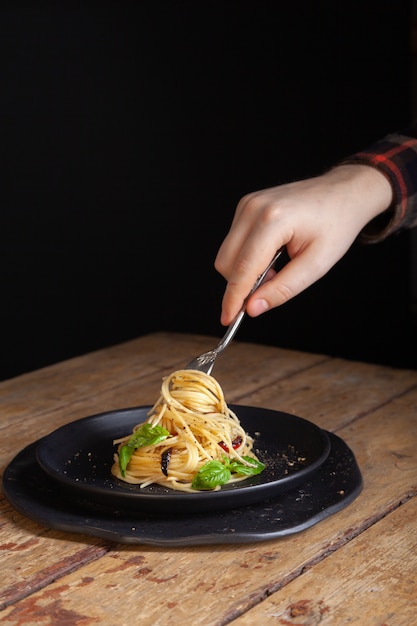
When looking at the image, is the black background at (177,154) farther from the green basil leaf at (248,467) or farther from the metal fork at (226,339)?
the green basil leaf at (248,467)

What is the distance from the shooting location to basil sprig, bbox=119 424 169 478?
1.67 meters

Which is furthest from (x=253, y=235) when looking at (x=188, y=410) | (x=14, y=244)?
(x=14, y=244)

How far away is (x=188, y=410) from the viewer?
187 centimetres

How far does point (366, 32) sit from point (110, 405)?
2797mm

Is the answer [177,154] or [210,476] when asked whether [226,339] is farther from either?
[177,154]

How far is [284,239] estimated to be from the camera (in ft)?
5.83

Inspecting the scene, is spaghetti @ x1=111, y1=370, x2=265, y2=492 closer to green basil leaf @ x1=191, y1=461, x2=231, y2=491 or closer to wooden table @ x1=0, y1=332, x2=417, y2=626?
green basil leaf @ x1=191, y1=461, x2=231, y2=491

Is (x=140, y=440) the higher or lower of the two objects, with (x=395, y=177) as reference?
lower

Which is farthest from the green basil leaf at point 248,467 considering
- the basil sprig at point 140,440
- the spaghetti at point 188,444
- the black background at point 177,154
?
the black background at point 177,154

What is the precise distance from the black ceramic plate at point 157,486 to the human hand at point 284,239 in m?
0.26

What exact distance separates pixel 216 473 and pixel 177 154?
3.18 metres

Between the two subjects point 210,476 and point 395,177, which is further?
point 395,177

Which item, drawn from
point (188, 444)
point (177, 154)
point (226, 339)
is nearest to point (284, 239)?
point (226, 339)

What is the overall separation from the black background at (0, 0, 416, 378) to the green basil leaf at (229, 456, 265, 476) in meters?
2.57
